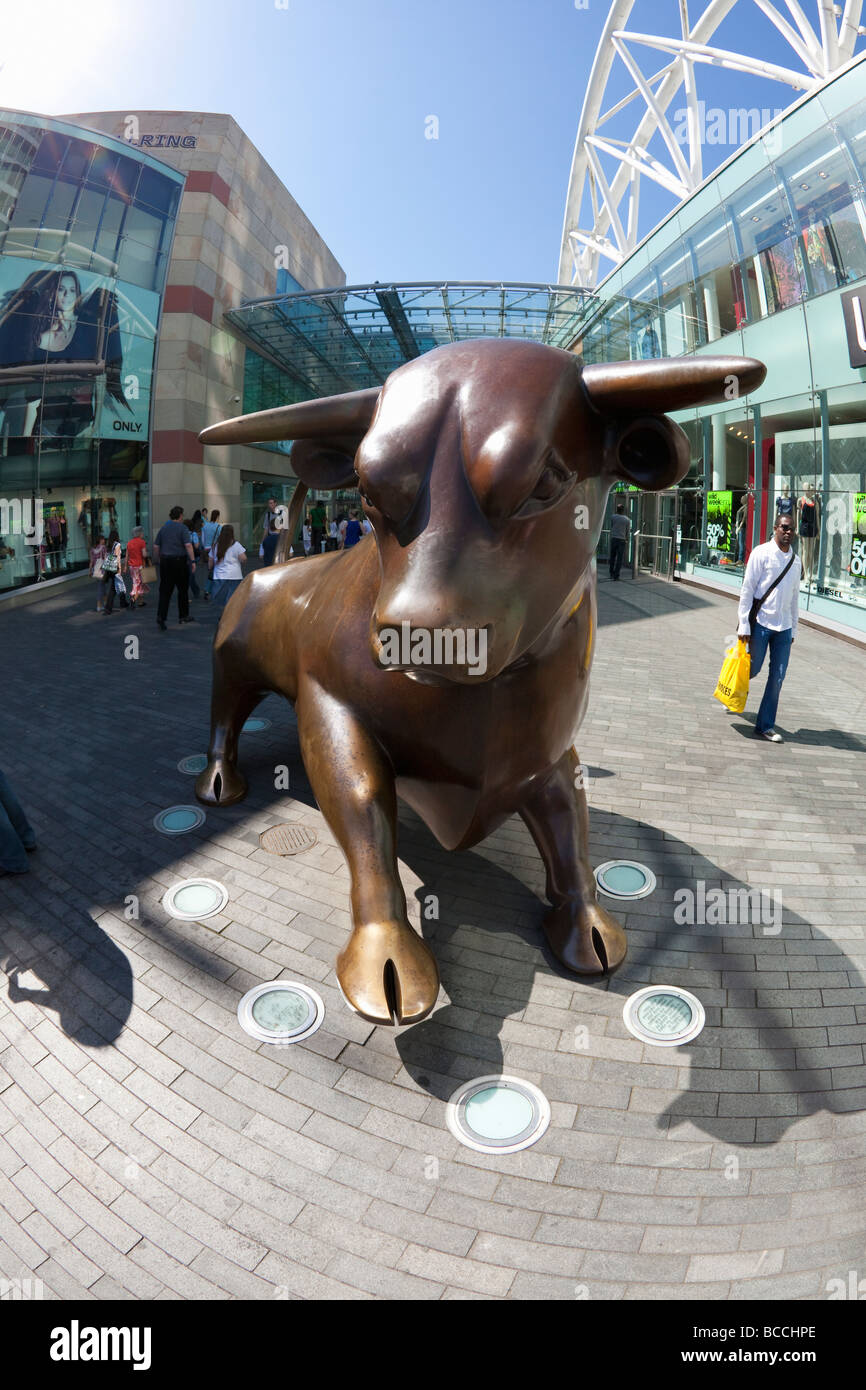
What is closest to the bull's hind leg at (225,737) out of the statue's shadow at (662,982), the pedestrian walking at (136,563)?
the statue's shadow at (662,982)

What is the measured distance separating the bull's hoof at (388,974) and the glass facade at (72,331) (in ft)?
53.3

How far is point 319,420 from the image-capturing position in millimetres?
2373

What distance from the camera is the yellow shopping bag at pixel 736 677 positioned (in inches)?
247

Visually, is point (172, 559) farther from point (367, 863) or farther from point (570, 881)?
point (367, 863)

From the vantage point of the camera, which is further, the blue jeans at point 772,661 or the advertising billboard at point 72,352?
the advertising billboard at point 72,352

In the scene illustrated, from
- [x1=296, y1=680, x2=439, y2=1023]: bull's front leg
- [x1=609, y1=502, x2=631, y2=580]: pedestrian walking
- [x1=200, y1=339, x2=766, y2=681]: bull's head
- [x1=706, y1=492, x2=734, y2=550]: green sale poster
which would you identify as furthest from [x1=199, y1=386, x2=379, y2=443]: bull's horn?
[x1=706, y1=492, x2=734, y2=550]: green sale poster

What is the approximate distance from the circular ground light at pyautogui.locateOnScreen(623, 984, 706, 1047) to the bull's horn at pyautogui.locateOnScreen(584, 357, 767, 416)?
7.19ft

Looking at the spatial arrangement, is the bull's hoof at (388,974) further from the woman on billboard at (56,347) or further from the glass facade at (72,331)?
the woman on billboard at (56,347)

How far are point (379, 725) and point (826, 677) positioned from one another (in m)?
8.15

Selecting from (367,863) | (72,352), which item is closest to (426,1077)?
(367,863)

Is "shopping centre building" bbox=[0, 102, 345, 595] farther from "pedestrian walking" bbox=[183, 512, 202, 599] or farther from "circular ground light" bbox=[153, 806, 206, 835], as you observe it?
"circular ground light" bbox=[153, 806, 206, 835]

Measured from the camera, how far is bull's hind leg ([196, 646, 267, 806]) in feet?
14.4

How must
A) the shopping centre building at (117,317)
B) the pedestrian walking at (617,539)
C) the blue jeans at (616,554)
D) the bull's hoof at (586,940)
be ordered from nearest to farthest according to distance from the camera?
the bull's hoof at (586,940) → the shopping centre building at (117,317) → the pedestrian walking at (617,539) → the blue jeans at (616,554)
